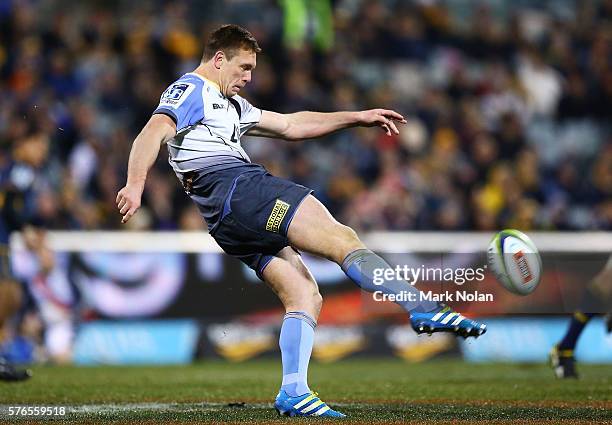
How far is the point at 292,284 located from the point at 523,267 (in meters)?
1.51

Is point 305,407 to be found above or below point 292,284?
below

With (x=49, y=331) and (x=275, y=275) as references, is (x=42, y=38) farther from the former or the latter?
(x=275, y=275)

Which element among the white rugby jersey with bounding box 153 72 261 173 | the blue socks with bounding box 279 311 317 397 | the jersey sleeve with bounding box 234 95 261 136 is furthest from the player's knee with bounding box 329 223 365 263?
the jersey sleeve with bounding box 234 95 261 136

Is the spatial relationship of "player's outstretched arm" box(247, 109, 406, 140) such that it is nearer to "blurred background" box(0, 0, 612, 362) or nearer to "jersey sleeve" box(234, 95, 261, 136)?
"jersey sleeve" box(234, 95, 261, 136)

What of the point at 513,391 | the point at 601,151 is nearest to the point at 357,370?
the point at 513,391

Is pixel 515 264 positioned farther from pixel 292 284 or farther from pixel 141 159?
pixel 141 159

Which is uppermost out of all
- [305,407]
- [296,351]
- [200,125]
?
[200,125]

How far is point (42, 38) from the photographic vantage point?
1689 centimetres

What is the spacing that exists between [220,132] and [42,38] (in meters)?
10.8

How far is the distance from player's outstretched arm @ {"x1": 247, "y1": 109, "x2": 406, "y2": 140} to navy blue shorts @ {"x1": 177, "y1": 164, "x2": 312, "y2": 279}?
1.84 ft

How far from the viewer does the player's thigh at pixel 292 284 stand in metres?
6.84

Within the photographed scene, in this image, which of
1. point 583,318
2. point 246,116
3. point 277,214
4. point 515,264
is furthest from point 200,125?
point 583,318

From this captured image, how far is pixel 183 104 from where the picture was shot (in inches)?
260

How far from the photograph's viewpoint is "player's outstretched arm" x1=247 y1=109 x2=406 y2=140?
7.21 m
